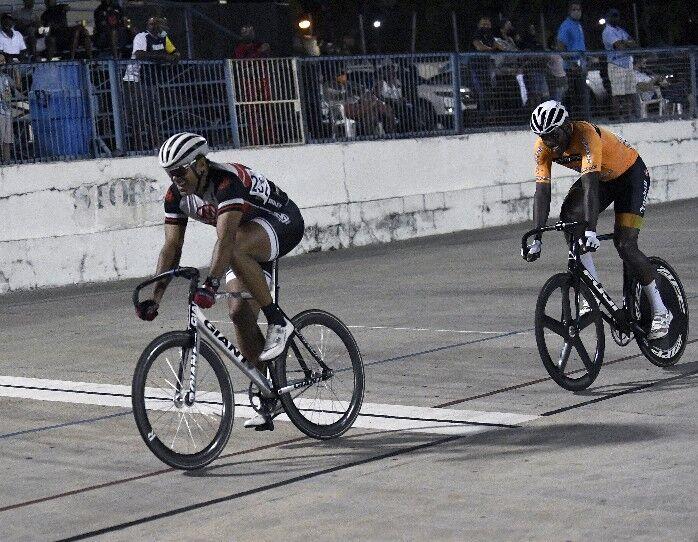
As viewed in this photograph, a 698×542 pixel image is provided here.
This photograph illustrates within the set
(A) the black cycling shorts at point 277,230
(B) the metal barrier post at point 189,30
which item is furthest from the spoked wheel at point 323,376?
(B) the metal barrier post at point 189,30

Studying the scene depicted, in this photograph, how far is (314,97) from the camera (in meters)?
19.0

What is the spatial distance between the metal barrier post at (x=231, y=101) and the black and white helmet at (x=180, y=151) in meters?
10.8

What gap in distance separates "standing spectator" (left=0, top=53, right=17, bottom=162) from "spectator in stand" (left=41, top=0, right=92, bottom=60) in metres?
2.05

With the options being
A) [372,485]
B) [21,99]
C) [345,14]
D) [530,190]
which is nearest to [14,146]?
[21,99]

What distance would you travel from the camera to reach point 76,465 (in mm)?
7562

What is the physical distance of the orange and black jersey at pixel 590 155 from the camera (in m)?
9.30

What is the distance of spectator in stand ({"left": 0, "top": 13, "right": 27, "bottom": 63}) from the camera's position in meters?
17.3

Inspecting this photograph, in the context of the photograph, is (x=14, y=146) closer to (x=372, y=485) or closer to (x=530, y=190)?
(x=530, y=190)

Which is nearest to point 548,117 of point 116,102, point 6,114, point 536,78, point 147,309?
point 147,309

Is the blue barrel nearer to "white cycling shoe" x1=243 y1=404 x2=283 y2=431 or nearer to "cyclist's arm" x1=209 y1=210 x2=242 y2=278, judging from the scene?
"white cycling shoe" x1=243 y1=404 x2=283 y2=431

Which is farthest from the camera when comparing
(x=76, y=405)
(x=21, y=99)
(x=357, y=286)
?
(x=21, y=99)

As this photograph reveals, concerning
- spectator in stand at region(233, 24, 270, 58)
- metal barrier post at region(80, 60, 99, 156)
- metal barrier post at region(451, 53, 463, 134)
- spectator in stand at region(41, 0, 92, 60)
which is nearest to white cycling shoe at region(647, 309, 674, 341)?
metal barrier post at region(80, 60, 99, 156)

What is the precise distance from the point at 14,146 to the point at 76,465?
9228mm

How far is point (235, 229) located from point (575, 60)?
15.8 m
